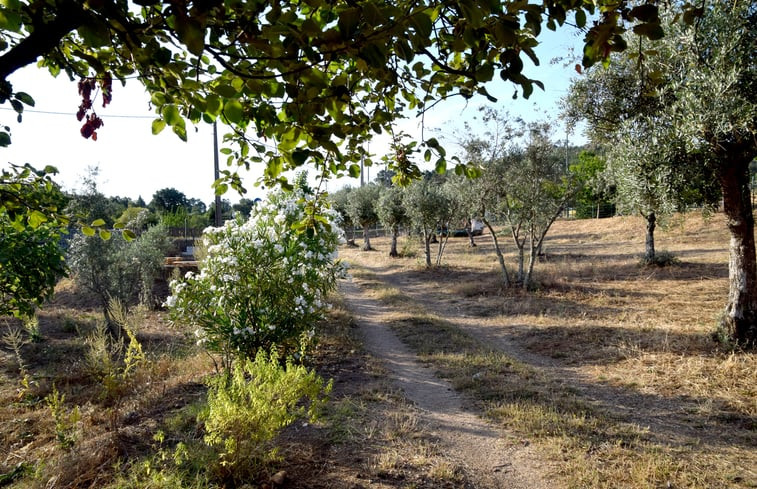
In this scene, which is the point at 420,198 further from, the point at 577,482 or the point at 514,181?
the point at 577,482

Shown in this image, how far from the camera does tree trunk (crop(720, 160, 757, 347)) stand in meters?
6.98

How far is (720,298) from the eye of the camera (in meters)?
11.0

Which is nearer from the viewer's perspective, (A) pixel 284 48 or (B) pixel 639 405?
(A) pixel 284 48

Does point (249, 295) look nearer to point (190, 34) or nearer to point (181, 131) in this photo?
point (181, 131)

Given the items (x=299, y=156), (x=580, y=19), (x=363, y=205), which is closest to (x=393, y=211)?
(x=363, y=205)

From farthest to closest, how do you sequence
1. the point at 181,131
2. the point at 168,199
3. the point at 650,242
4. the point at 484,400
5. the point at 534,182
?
the point at 168,199
the point at 650,242
the point at 534,182
the point at 484,400
the point at 181,131

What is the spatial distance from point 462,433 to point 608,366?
13.0ft

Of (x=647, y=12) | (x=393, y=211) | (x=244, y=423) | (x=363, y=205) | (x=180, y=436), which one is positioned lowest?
(x=180, y=436)

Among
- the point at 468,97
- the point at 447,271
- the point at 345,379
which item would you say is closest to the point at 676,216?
the point at 447,271

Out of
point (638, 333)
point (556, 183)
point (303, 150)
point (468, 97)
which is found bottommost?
point (638, 333)

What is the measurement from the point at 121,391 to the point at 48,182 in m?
2.82

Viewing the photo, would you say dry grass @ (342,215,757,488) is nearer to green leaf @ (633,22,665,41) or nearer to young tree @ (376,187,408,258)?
green leaf @ (633,22,665,41)

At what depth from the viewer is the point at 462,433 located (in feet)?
15.2

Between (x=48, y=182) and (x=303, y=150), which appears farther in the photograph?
(x=48, y=182)
